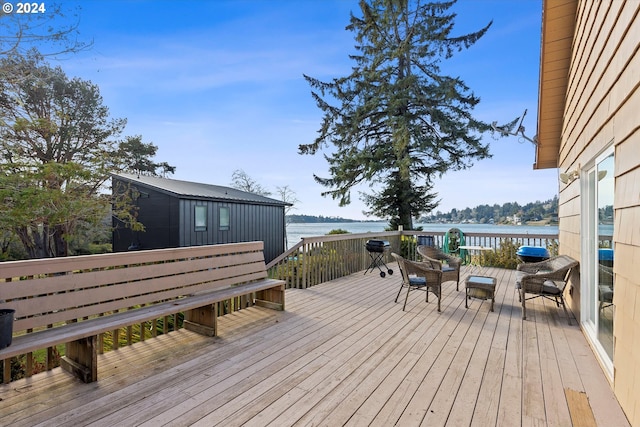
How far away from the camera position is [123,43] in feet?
24.9

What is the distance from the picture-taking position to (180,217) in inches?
414

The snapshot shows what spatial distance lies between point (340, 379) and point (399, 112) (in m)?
12.0

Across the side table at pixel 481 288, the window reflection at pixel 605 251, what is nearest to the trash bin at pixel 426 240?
the side table at pixel 481 288

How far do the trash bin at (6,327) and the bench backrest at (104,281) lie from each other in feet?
0.48

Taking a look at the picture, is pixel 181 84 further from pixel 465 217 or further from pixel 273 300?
pixel 465 217

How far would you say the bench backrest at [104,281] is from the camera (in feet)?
7.30

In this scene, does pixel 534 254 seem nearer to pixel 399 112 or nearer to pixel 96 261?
pixel 96 261

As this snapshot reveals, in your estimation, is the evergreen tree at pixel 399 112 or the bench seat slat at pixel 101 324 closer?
the bench seat slat at pixel 101 324

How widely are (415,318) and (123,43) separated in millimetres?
8944

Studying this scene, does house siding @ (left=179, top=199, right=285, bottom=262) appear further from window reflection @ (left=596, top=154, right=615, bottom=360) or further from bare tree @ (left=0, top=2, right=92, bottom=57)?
window reflection @ (left=596, top=154, right=615, bottom=360)

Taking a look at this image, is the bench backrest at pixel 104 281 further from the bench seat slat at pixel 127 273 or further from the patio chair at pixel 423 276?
the patio chair at pixel 423 276

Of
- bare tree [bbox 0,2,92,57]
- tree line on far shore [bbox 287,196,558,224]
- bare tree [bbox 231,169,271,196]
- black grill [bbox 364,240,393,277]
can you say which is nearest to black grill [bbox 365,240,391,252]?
black grill [bbox 364,240,393,277]

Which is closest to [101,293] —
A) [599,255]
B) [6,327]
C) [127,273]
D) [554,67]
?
[127,273]

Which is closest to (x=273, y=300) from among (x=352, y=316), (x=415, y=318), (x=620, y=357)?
(x=352, y=316)
